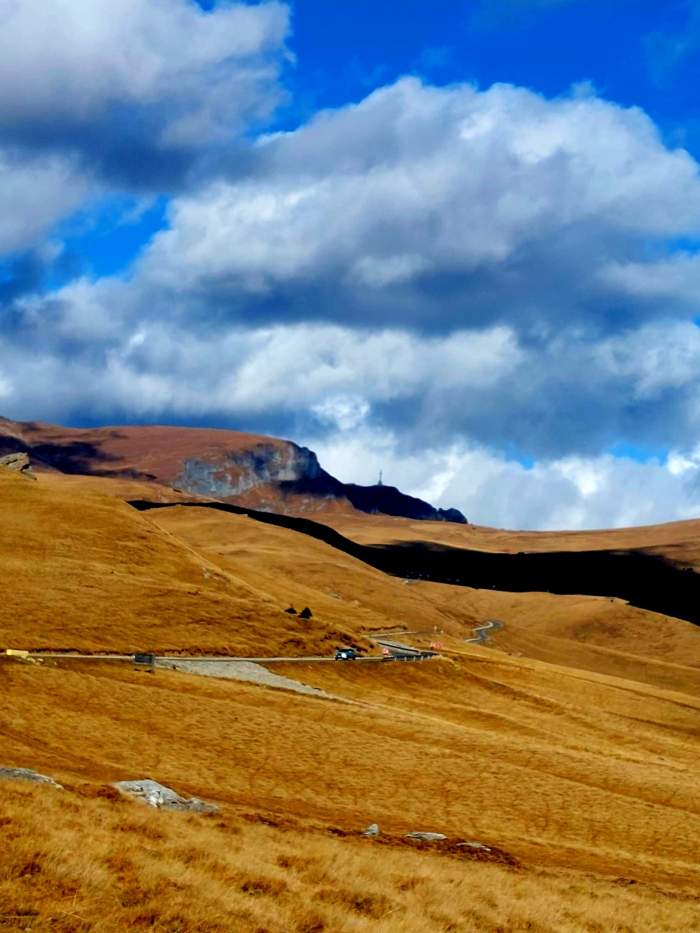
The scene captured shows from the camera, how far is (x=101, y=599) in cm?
8844

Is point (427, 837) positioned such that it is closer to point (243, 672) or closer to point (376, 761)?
point (376, 761)

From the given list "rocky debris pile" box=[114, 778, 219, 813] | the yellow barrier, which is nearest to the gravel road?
the yellow barrier

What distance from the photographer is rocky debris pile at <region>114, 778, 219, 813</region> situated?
3011 centimetres

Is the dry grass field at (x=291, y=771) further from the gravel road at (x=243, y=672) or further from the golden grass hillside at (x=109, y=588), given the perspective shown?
the gravel road at (x=243, y=672)

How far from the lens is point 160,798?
3069cm

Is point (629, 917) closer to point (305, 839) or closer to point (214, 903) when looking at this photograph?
point (305, 839)

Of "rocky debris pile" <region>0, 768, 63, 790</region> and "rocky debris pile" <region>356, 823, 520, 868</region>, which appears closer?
"rocky debris pile" <region>0, 768, 63, 790</region>

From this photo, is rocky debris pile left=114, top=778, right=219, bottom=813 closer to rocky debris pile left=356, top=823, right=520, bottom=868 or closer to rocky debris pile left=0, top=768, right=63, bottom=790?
rocky debris pile left=0, top=768, right=63, bottom=790

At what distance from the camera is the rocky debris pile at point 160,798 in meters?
30.1

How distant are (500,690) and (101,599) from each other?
117ft

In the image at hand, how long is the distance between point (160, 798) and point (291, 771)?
51.1ft

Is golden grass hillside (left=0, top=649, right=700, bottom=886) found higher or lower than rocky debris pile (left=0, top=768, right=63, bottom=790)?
lower

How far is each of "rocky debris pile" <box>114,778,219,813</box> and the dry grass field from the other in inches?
59.7

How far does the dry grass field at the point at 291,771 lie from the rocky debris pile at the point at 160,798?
4.98 ft
